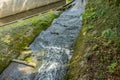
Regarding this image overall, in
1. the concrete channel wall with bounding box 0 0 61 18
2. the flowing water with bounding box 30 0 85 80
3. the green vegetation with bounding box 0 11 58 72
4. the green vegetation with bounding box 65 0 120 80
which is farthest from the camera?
the concrete channel wall with bounding box 0 0 61 18

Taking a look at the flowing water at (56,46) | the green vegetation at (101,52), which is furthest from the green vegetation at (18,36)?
the green vegetation at (101,52)

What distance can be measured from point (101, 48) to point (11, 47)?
4.68 meters

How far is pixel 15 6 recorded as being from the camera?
1769 cm

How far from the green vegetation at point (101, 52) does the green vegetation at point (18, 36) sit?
2925 millimetres

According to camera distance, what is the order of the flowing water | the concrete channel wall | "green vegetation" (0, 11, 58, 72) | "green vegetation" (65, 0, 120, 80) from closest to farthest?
"green vegetation" (65, 0, 120, 80)
the flowing water
"green vegetation" (0, 11, 58, 72)
the concrete channel wall

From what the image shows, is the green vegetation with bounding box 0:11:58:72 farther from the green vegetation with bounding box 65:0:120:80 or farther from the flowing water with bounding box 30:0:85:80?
the green vegetation with bounding box 65:0:120:80

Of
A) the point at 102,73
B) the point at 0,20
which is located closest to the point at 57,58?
the point at 102,73

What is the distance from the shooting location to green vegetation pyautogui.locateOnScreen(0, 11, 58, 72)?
9.80 metres

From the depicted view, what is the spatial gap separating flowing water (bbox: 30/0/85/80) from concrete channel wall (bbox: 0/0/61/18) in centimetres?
479

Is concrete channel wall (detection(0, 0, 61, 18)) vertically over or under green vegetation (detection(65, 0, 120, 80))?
under

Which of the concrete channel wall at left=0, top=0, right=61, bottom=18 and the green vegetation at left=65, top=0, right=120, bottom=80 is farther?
the concrete channel wall at left=0, top=0, right=61, bottom=18

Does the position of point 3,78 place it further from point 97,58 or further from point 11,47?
point 97,58

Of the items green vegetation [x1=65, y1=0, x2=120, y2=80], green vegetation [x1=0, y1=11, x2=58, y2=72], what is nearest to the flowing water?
green vegetation [x1=0, y1=11, x2=58, y2=72]

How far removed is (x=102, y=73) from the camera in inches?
247
